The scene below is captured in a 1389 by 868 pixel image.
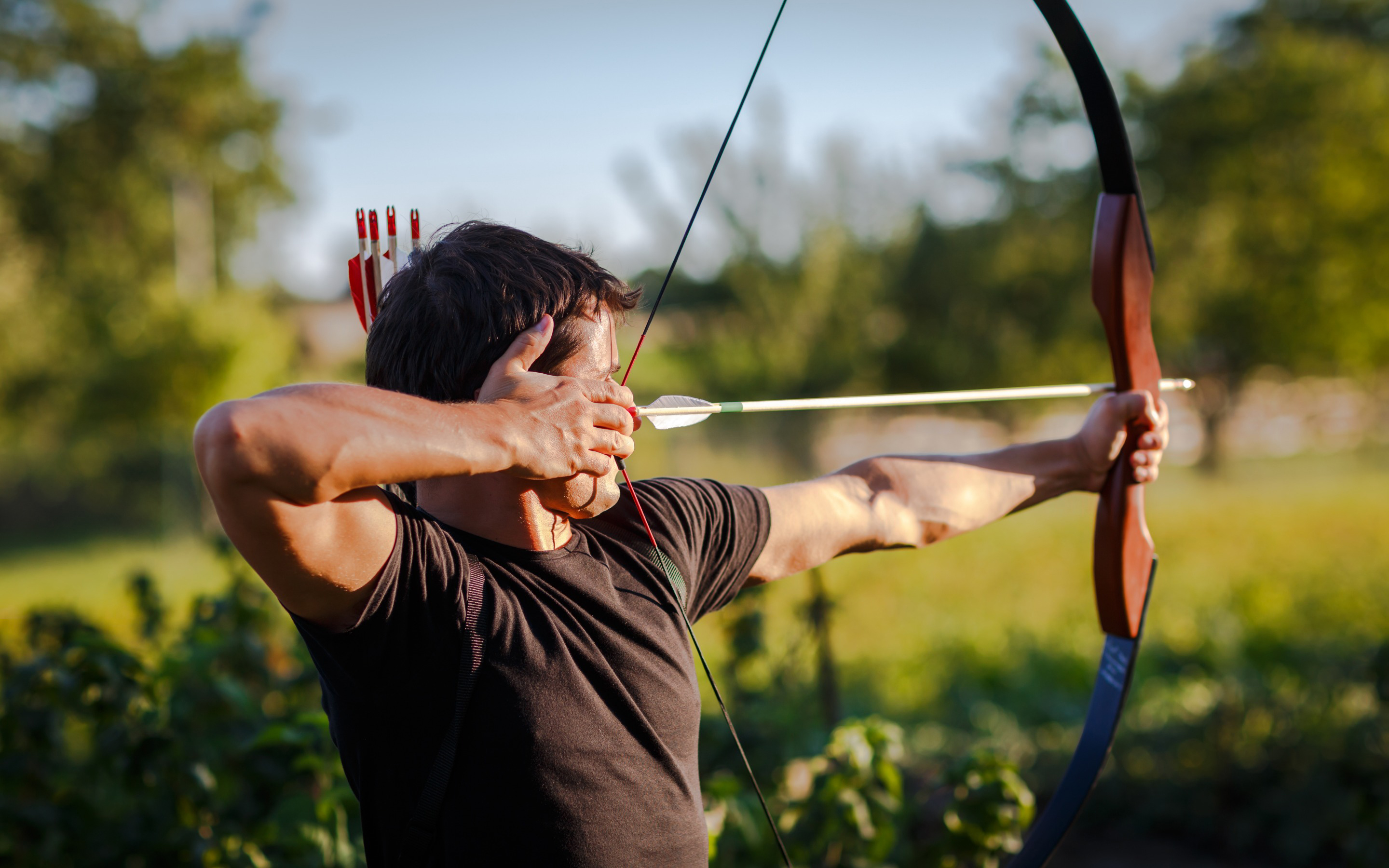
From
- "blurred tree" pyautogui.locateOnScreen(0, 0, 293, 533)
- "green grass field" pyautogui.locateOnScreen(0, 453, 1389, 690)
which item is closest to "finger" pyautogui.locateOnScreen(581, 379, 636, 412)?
"green grass field" pyautogui.locateOnScreen(0, 453, 1389, 690)

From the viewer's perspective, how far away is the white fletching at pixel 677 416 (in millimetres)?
1397

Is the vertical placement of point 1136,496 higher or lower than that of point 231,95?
lower

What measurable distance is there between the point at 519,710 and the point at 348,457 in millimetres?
363

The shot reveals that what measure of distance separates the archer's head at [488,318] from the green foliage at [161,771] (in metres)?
0.96

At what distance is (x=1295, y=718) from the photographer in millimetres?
3242

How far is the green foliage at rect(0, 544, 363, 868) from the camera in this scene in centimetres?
189

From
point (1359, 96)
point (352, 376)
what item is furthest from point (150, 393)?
point (1359, 96)

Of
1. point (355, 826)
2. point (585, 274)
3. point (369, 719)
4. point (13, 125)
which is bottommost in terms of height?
point (355, 826)

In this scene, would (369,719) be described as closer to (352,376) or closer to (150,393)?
(352,376)

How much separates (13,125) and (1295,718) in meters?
29.3

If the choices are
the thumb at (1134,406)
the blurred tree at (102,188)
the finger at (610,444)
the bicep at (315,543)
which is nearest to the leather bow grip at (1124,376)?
the thumb at (1134,406)

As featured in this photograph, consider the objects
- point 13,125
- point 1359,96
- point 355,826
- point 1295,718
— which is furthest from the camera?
point 13,125

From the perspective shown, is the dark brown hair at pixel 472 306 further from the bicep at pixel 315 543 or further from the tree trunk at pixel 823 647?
the tree trunk at pixel 823 647

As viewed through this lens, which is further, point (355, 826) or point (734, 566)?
point (355, 826)
